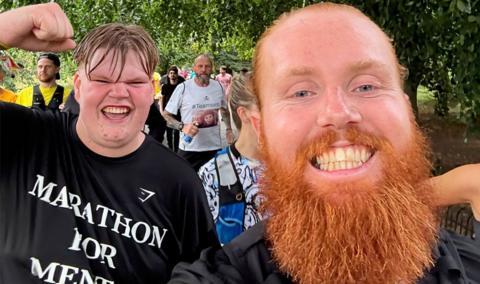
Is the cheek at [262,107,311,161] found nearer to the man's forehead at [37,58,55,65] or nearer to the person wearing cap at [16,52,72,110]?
the person wearing cap at [16,52,72,110]

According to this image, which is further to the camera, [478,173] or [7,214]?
[478,173]

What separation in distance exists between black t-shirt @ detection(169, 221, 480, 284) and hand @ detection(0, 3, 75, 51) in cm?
82

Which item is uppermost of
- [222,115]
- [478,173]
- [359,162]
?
[359,162]

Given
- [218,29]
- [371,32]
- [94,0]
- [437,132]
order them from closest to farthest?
[371,32] → [94,0] → [218,29] → [437,132]

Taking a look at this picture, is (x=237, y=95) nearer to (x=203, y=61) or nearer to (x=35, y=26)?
(x=35, y=26)

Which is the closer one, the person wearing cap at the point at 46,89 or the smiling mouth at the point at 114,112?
the smiling mouth at the point at 114,112

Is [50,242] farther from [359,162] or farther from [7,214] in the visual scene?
[359,162]

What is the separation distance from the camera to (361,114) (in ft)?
3.77

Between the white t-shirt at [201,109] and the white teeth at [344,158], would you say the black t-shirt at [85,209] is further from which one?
the white t-shirt at [201,109]

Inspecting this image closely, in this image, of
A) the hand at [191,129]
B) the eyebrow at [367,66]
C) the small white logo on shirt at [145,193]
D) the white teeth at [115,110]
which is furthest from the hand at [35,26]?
the hand at [191,129]

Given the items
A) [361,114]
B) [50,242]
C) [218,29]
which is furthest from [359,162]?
[218,29]

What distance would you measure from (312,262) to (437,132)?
42.8 ft

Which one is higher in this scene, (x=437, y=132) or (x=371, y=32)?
(x=371, y=32)

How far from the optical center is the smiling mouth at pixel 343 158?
44.5 inches
